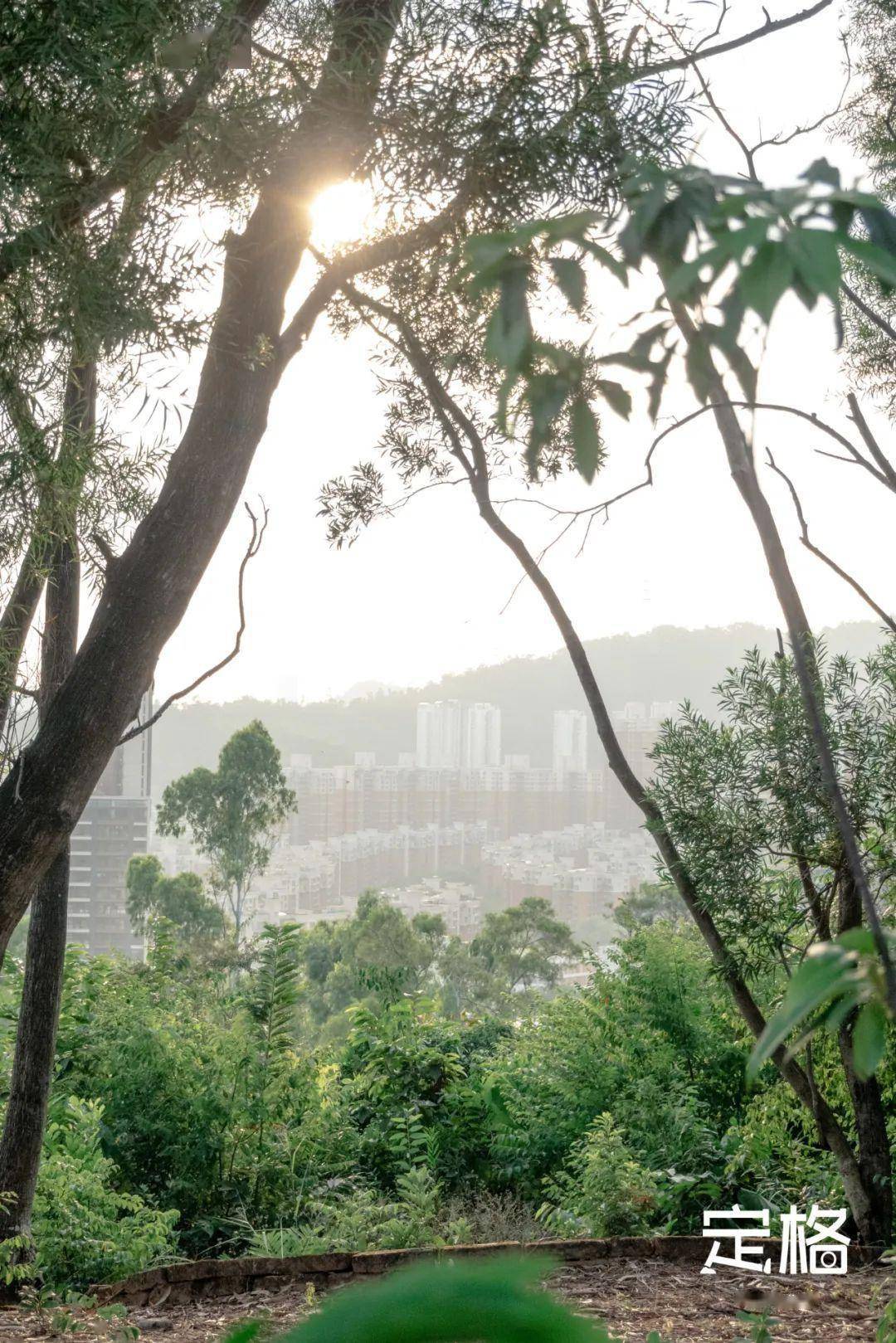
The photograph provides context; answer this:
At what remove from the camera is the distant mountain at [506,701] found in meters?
27.0

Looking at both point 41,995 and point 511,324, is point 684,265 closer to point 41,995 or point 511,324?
point 511,324

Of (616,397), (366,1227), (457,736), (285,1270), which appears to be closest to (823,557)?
(616,397)

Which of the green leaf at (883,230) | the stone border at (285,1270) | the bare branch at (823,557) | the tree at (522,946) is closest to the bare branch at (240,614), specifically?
the bare branch at (823,557)

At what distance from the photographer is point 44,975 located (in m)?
3.25

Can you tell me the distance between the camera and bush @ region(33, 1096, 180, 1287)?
3170 mm

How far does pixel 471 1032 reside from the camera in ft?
21.8

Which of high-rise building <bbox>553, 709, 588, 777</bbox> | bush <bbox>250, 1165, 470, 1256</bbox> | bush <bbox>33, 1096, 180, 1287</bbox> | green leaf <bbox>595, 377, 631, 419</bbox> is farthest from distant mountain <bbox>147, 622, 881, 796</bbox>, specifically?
green leaf <bbox>595, 377, 631, 419</bbox>

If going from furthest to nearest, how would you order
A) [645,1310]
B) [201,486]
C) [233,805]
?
[233,805] → [645,1310] → [201,486]

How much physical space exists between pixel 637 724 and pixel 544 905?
8.48m

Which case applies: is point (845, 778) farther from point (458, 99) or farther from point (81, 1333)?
point (81, 1333)

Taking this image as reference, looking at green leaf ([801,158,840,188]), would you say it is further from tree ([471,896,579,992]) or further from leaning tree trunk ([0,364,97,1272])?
tree ([471,896,579,992])

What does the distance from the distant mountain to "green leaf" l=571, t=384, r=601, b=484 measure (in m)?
22.6

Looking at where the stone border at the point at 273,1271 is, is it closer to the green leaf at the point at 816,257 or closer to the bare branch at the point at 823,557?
the bare branch at the point at 823,557

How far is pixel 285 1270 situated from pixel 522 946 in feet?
42.8
